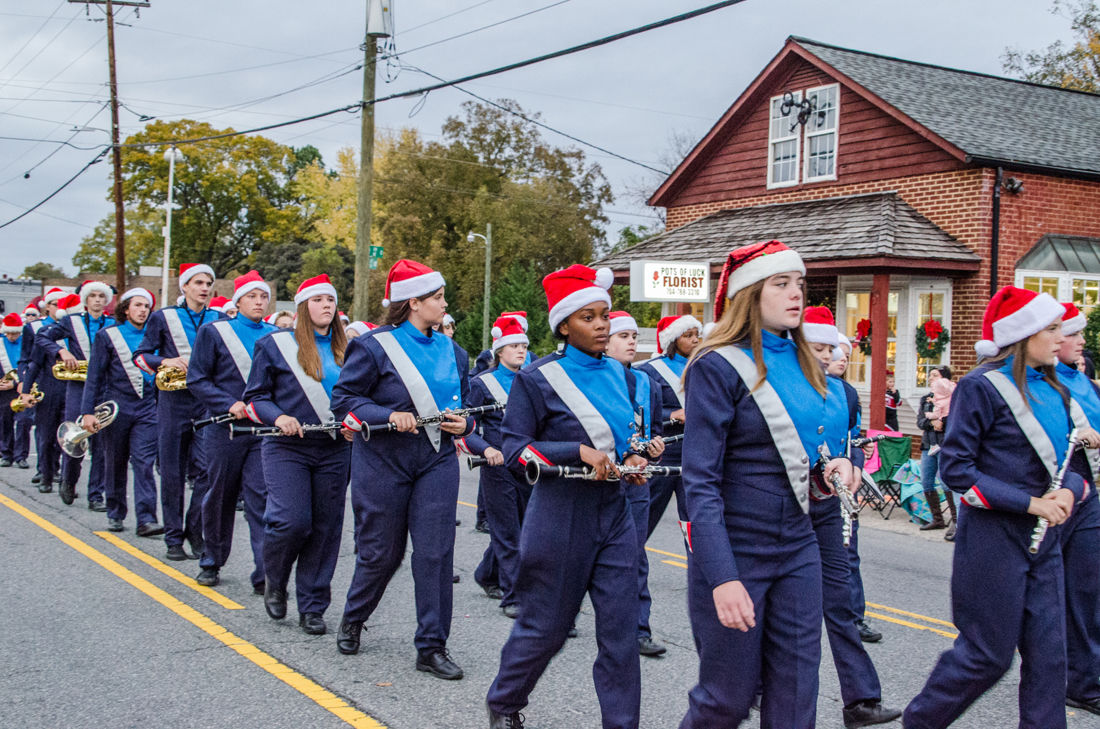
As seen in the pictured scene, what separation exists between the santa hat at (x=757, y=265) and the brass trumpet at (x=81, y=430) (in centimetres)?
721

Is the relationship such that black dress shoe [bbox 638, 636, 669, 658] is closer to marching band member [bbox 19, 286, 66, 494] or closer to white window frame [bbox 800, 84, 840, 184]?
marching band member [bbox 19, 286, 66, 494]

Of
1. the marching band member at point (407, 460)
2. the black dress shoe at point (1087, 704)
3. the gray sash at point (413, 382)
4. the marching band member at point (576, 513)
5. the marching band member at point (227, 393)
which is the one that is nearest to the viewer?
the marching band member at point (576, 513)

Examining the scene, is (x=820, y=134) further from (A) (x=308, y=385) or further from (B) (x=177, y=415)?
(A) (x=308, y=385)

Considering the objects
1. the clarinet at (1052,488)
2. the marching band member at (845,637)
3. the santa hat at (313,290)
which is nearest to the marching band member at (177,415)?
the santa hat at (313,290)

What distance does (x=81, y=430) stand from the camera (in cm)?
1016

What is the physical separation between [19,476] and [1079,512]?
1264cm

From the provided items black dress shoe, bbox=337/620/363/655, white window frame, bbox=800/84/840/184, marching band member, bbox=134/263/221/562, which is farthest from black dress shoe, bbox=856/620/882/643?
white window frame, bbox=800/84/840/184

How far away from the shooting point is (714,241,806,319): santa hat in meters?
3.68

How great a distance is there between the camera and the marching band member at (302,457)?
6.49m

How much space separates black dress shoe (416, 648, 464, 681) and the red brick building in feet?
41.8

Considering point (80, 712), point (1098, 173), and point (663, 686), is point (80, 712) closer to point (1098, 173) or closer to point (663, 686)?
point (663, 686)

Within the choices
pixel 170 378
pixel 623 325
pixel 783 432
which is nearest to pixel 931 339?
pixel 623 325

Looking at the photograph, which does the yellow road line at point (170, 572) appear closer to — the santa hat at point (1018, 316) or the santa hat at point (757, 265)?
the santa hat at point (757, 265)

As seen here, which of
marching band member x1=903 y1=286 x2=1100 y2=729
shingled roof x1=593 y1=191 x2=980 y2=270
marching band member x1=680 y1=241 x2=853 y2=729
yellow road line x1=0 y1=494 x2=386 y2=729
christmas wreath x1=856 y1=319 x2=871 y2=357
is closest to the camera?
marching band member x1=680 y1=241 x2=853 y2=729
